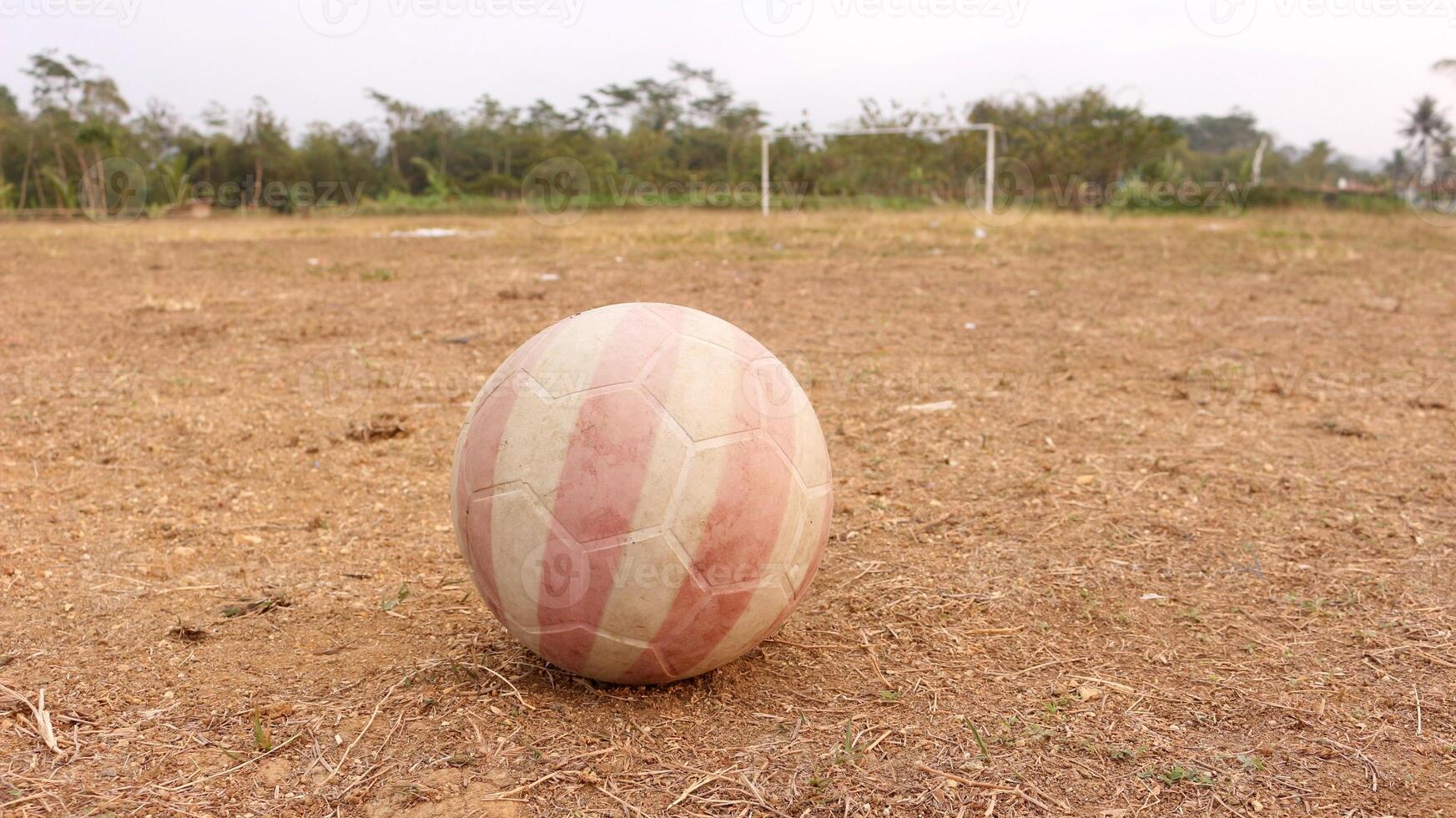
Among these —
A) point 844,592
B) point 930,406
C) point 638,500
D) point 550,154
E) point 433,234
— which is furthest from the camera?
point 550,154

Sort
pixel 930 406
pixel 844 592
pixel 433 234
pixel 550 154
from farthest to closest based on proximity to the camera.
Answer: pixel 550 154 < pixel 433 234 < pixel 930 406 < pixel 844 592

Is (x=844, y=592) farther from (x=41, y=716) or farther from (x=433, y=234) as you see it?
(x=433, y=234)

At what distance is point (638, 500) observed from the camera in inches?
103

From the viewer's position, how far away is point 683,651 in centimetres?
280

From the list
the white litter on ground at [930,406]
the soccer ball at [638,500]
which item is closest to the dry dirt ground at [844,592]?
the white litter on ground at [930,406]

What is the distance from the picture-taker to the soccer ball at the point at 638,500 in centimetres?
264

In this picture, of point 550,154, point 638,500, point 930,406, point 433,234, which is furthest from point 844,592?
point 550,154

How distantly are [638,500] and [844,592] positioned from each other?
4.47ft

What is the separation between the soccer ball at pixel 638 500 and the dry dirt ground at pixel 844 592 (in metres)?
0.27

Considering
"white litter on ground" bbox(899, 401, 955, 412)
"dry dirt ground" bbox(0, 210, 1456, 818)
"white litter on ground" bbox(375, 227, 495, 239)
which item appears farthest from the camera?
"white litter on ground" bbox(375, 227, 495, 239)

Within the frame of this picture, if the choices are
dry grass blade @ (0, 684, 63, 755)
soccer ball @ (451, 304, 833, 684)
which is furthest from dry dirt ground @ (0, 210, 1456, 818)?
soccer ball @ (451, 304, 833, 684)

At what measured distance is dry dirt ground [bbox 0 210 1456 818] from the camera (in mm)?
2559

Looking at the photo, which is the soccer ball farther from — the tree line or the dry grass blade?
the tree line

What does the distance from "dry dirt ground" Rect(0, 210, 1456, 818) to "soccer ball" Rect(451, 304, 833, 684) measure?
267 millimetres
